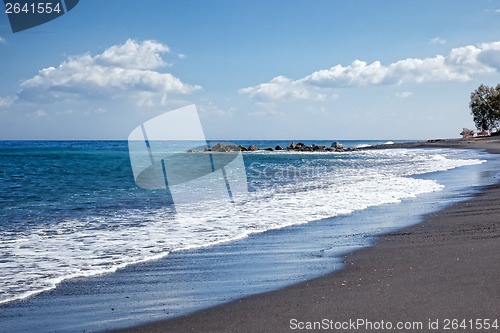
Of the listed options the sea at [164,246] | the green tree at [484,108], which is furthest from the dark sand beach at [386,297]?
the green tree at [484,108]

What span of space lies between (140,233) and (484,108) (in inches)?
3478

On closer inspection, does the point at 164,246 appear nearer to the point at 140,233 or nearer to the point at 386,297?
the point at 140,233

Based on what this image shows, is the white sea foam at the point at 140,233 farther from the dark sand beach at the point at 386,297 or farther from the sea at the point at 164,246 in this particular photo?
the dark sand beach at the point at 386,297

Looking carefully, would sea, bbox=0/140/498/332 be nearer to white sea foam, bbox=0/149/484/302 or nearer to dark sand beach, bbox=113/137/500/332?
white sea foam, bbox=0/149/484/302

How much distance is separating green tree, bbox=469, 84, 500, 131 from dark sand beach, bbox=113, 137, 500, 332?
8459 centimetres

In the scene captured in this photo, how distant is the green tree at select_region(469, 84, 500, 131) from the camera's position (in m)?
79.4

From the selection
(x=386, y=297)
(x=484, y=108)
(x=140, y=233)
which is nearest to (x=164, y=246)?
(x=140, y=233)

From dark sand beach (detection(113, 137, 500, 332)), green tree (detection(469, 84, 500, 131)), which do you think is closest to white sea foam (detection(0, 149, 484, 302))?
dark sand beach (detection(113, 137, 500, 332))

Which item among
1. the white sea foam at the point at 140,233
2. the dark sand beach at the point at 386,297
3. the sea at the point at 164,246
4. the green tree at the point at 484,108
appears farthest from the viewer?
the green tree at the point at 484,108

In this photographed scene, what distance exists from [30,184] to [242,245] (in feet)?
40.6

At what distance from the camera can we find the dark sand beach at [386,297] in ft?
10.6

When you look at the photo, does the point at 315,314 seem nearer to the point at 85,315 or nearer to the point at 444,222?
the point at 85,315

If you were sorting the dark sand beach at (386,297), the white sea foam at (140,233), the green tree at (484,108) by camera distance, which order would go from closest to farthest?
the dark sand beach at (386,297)
the white sea foam at (140,233)
the green tree at (484,108)

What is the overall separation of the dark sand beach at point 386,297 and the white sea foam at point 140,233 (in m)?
2.15
